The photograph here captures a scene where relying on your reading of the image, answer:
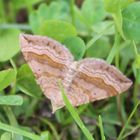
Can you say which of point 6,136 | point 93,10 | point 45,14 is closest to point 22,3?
point 45,14

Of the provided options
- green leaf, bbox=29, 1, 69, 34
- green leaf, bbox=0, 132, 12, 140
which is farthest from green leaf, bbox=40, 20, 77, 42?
green leaf, bbox=0, 132, 12, 140

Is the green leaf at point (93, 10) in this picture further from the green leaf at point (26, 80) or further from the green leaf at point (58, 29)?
the green leaf at point (26, 80)

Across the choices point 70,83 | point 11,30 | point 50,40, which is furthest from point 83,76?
point 11,30

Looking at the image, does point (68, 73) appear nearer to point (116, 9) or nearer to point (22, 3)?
point (116, 9)

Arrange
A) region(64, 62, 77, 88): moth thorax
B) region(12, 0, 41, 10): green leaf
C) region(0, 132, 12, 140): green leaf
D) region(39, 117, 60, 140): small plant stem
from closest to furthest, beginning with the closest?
1. region(0, 132, 12, 140): green leaf
2. region(64, 62, 77, 88): moth thorax
3. region(39, 117, 60, 140): small plant stem
4. region(12, 0, 41, 10): green leaf

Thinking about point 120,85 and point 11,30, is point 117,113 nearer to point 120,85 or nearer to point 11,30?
point 120,85

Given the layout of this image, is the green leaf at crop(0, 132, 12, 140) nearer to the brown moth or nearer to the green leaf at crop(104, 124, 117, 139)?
the brown moth
